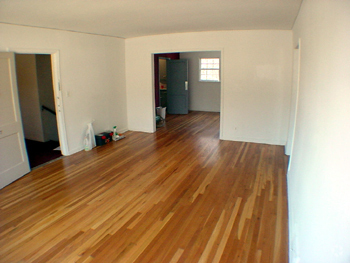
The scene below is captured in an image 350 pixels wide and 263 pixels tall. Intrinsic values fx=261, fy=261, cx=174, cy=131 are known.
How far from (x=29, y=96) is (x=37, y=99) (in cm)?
24

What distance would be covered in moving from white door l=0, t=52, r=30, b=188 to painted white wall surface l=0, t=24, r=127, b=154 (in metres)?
0.37

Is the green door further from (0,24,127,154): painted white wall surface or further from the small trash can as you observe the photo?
(0,24,127,154): painted white wall surface

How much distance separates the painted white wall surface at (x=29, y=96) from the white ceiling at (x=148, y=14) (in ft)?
5.78

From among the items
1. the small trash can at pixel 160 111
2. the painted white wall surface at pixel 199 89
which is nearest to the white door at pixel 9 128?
the small trash can at pixel 160 111

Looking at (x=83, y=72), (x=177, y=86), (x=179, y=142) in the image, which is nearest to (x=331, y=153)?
(x=179, y=142)

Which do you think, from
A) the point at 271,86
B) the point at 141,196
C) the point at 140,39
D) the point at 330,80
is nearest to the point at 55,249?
the point at 141,196

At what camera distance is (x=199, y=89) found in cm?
1023

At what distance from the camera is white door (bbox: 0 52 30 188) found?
372cm

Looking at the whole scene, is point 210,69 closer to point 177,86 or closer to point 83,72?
point 177,86

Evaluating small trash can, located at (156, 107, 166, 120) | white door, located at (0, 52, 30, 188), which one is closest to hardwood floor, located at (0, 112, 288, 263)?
white door, located at (0, 52, 30, 188)

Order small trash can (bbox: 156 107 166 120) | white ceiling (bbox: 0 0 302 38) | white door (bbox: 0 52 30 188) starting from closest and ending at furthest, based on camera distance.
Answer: white ceiling (bbox: 0 0 302 38), white door (bbox: 0 52 30 188), small trash can (bbox: 156 107 166 120)

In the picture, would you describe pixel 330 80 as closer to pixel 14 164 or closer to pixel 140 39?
pixel 14 164

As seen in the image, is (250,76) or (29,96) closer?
(250,76)

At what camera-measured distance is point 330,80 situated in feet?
4.77
